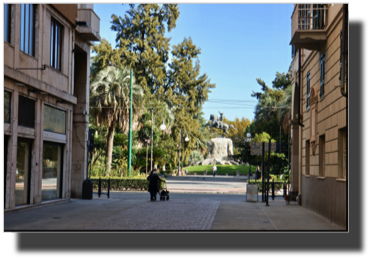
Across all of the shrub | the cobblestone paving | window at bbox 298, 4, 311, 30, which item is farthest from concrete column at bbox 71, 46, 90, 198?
the shrub

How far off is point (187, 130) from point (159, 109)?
10.9m

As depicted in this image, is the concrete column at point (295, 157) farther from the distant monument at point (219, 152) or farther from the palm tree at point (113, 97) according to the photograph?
the distant monument at point (219, 152)

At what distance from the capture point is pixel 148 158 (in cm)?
4500

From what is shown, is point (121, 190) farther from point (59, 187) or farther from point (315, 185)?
point (315, 185)

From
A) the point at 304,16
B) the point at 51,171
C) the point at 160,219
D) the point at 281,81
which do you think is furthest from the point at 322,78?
the point at 281,81

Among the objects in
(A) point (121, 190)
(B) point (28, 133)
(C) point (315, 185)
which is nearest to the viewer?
(B) point (28, 133)

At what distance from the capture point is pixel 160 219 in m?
15.0

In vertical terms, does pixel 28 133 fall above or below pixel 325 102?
below

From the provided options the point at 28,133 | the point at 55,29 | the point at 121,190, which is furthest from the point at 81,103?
the point at 121,190

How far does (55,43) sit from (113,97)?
15.2 m

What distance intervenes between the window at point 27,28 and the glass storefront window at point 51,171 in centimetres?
380

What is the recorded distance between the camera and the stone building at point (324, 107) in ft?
45.6
